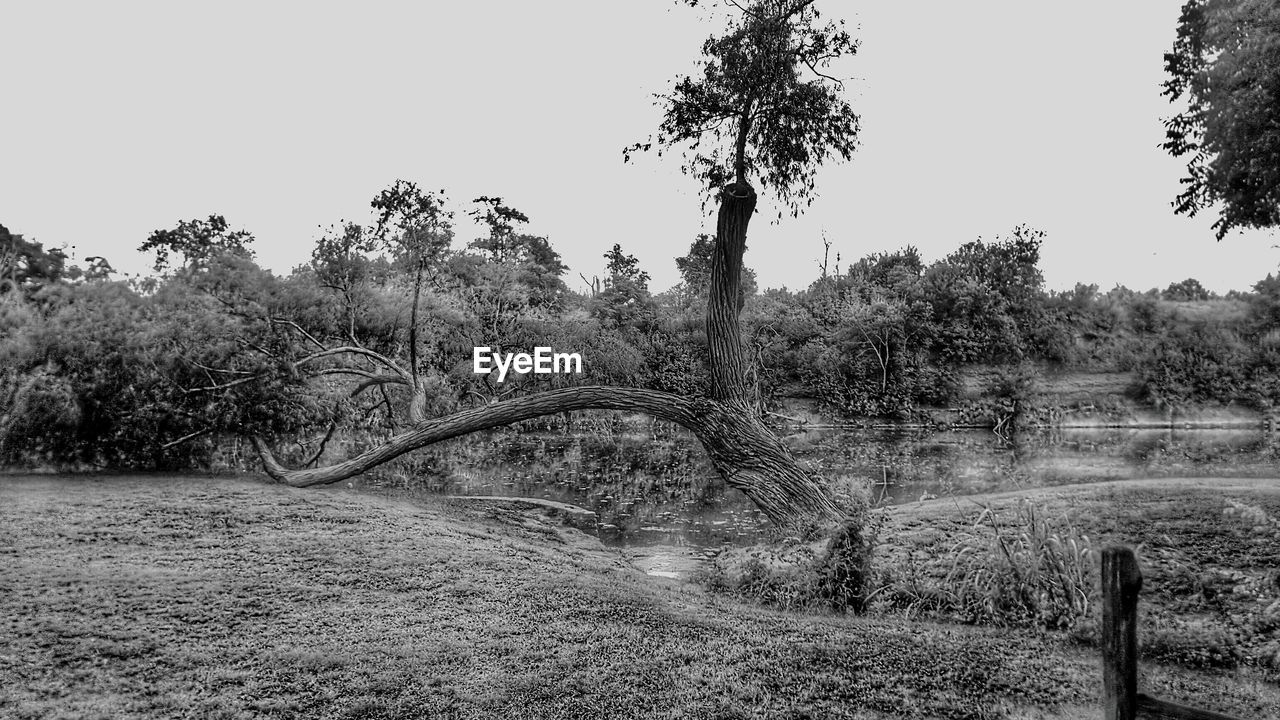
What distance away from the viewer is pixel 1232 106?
8.55 meters

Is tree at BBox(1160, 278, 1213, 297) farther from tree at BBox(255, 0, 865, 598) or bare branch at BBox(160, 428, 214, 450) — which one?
bare branch at BBox(160, 428, 214, 450)

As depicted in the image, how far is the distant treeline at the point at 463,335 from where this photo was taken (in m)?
8.98

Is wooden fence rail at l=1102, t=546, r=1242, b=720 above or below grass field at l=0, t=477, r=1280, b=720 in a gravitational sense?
above

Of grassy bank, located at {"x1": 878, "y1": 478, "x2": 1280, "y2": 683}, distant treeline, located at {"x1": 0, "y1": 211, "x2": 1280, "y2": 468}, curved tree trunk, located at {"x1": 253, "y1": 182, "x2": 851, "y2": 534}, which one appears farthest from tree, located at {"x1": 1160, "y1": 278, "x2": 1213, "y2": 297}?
curved tree trunk, located at {"x1": 253, "y1": 182, "x2": 851, "y2": 534}

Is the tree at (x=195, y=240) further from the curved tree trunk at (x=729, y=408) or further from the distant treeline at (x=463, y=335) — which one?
the curved tree trunk at (x=729, y=408)

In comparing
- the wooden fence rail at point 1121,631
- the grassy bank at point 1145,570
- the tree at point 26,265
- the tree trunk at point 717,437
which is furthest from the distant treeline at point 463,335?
the wooden fence rail at point 1121,631

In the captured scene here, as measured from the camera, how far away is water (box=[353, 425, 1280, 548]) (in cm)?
974

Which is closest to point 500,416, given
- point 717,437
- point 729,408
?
point 717,437

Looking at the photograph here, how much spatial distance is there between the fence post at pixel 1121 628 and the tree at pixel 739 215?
5000 millimetres

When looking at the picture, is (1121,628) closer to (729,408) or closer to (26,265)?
(729,408)

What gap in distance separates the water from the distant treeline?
5.83ft

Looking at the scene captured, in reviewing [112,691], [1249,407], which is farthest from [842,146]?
[1249,407]

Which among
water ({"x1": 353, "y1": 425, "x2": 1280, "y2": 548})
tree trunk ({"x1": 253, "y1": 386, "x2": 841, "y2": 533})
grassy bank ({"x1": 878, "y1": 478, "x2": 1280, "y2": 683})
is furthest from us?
water ({"x1": 353, "y1": 425, "x2": 1280, "y2": 548})

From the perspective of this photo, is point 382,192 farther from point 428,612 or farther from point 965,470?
point 965,470
